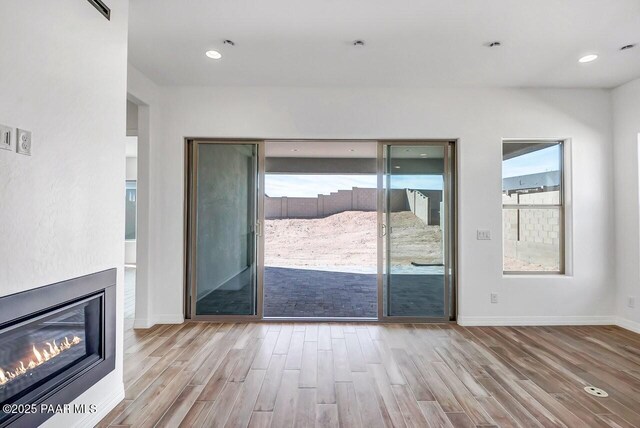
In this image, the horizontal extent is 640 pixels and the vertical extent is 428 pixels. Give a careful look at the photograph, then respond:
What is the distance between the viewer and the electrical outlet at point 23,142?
140 cm

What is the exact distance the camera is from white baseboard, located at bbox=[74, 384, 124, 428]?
1803 millimetres

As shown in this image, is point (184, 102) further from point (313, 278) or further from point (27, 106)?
point (313, 278)

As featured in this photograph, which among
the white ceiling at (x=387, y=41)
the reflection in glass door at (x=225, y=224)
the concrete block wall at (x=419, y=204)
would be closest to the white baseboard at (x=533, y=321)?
the concrete block wall at (x=419, y=204)

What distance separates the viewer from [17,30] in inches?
55.3

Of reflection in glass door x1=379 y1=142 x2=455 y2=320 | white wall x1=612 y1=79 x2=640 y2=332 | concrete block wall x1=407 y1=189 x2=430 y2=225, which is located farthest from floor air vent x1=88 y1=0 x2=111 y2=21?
white wall x1=612 y1=79 x2=640 y2=332

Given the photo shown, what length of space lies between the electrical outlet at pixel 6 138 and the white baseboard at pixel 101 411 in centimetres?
149

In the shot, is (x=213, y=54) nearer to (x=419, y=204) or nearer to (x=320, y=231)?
(x=419, y=204)

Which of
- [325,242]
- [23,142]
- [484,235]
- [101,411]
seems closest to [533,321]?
[484,235]

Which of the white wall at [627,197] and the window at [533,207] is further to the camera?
the window at [533,207]

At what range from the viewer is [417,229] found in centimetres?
387

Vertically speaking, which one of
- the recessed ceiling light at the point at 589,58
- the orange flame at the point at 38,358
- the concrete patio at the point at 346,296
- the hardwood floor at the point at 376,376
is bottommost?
the hardwood floor at the point at 376,376

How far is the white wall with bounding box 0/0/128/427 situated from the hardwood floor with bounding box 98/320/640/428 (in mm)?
526

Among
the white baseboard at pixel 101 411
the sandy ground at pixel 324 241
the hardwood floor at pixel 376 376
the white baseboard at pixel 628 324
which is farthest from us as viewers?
the sandy ground at pixel 324 241

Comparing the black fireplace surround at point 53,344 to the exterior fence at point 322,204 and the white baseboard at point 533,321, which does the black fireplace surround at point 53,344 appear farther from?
A: the exterior fence at point 322,204
